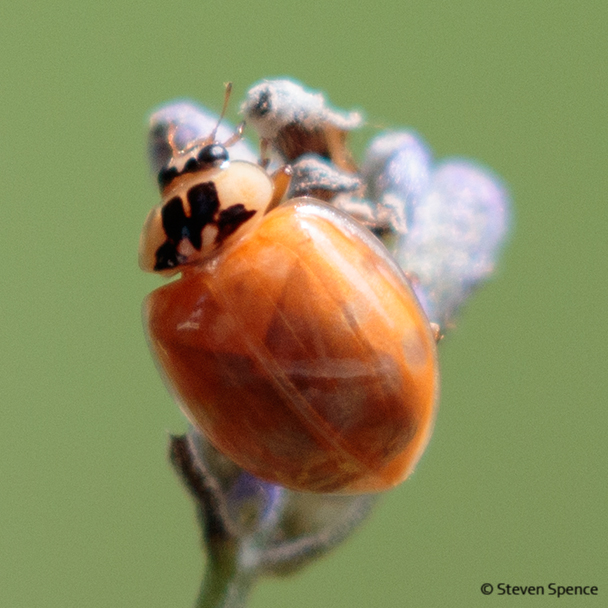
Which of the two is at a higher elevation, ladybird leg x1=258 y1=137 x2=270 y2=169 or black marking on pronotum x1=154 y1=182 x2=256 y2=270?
ladybird leg x1=258 y1=137 x2=270 y2=169

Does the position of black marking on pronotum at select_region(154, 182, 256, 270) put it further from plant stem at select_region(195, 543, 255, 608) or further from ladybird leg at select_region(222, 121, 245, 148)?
plant stem at select_region(195, 543, 255, 608)

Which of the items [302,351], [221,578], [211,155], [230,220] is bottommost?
[221,578]

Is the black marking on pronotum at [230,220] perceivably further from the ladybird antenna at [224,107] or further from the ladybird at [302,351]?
the ladybird antenna at [224,107]

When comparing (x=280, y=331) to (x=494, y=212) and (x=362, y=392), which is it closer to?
(x=362, y=392)

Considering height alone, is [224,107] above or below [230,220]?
above

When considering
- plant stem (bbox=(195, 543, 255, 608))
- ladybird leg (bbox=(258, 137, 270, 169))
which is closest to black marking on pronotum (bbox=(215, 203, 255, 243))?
ladybird leg (bbox=(258, 137, 270, 169))

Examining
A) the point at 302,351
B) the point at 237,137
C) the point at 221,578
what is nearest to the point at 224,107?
the point at 237,137

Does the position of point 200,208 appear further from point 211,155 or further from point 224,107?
point 224,107
